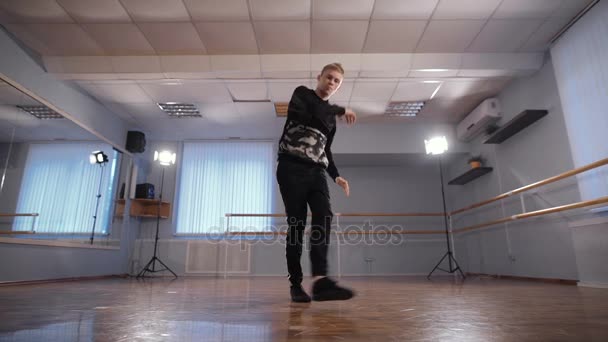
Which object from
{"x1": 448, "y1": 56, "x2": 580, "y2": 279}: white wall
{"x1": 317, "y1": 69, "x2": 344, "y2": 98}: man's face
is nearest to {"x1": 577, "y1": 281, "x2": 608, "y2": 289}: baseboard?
{"x1": 448, "y1": 56, "x2": 580, "y2": 279}: white wall

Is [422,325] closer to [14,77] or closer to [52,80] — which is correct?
[14,77]

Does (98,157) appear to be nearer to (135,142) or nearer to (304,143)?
(135,142)

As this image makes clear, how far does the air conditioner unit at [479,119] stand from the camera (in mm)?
4648

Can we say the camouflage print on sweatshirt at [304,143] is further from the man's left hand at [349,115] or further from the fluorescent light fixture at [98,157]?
the fluorescent light fixture at [98,157]

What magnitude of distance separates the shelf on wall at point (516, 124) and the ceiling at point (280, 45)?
1.80ft

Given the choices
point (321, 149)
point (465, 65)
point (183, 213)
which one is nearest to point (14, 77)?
point (183, 213)

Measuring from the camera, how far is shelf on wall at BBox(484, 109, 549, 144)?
12.3 feet

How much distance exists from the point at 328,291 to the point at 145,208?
17.3 feet

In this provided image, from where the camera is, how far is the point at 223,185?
6.16 m

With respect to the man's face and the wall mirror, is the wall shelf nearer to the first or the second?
the wall mirror

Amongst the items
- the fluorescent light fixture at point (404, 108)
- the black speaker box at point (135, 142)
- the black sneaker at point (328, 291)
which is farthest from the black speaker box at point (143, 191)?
the black sneaker at point (328, 291)

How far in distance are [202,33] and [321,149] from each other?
102 inches

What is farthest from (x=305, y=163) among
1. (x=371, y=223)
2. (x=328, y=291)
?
(x=371, y=223)

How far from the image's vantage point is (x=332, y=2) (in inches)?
122
